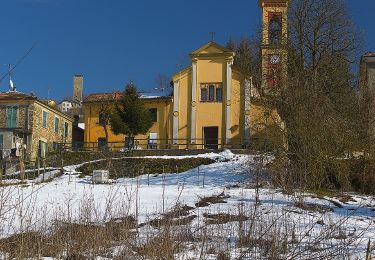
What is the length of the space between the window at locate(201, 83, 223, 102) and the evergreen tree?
5023 millimetres

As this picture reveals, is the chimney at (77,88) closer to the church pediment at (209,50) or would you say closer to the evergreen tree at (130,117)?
the church pediment at (209,50)

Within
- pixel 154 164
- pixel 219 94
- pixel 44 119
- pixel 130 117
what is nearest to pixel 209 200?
pixel 154 164

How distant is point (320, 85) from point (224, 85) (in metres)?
16.6

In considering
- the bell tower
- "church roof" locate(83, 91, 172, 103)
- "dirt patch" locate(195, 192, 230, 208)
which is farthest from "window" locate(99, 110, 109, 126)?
"dirt patch" locate(195, 192, 230, 208)

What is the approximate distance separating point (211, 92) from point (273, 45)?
10791 millimetres

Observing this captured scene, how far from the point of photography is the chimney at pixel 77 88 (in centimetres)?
5940

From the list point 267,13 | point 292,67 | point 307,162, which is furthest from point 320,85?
point 267,13

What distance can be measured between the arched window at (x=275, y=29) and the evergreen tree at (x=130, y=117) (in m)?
9.69

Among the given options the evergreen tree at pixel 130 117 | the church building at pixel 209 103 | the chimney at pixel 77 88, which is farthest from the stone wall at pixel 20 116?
the chimney at pixel 77 88

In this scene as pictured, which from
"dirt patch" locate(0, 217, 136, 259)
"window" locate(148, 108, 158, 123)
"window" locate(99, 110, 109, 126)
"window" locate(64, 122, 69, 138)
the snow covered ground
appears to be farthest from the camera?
"window" locate(64, 122, 69, 138)

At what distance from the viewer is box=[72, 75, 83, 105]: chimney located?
59400 mm

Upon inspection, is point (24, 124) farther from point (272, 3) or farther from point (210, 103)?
point (272, 3)

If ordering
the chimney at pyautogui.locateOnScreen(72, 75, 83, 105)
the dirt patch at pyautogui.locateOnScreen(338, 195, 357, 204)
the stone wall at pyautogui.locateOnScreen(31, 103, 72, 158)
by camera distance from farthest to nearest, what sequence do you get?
the chimney at pyautogui.locateOnScreen(72, 75, 83, 105) → the stone wall at pyautogui.locateOnScreen(31, 103, 72, 158) → the dirt patch at pyautogui.locateOnScreen(338, 195, 357, 204)

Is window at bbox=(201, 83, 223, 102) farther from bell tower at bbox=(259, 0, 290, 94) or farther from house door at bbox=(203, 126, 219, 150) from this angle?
bell tower at bbox=(259, 0, 290, 94)
